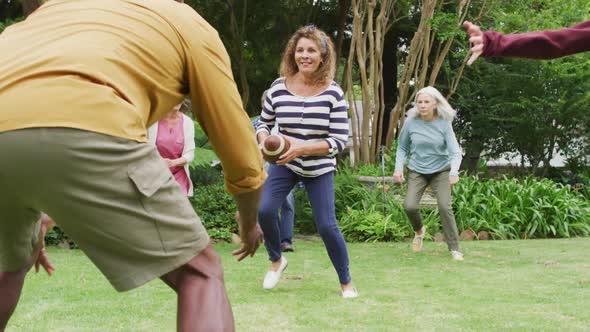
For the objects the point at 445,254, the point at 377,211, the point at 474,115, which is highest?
the point at 445,254

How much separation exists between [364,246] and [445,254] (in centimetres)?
128

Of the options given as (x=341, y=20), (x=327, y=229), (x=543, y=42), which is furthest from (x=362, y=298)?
(x=341, y=20)

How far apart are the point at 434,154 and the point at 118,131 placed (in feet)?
22.2

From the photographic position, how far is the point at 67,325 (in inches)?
185

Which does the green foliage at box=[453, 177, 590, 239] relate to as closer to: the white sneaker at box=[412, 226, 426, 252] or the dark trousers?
the white sneaker at box=[412, 226, 426, 252]

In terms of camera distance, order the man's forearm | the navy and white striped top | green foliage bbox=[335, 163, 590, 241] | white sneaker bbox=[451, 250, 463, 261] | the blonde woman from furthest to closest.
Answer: green foliage bbox=[335, 163, 590, 241]
the blonde woman
white sneaker bbox=[451, 250, 463, 261]
the navy and white striped top
the man's forearm

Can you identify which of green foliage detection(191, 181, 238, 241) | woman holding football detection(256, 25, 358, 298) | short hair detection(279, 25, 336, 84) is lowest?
green foliage detection(191, 181, 238, 241)

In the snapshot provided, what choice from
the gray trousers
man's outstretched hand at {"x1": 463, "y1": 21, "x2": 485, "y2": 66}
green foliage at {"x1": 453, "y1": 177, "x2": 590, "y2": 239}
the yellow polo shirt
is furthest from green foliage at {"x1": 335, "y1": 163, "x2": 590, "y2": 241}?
the yellow polo shirt

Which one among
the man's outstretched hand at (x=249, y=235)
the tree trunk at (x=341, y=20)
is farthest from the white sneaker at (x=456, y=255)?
the tree trunk at (x=341, y=20)

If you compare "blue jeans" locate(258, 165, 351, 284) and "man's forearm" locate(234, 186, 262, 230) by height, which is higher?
"man's forearm" locate(234, 186, 262, 230)

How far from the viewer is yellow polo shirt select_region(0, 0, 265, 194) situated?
2.03 metres

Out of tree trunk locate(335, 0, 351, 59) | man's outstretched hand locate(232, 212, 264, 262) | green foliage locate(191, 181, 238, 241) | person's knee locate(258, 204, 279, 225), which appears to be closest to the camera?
man's outstretched hand locate(232, 212, 264, 262)

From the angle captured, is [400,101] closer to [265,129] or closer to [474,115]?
[474,115]

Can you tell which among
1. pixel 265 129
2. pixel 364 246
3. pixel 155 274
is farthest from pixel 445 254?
pixel 155 274
